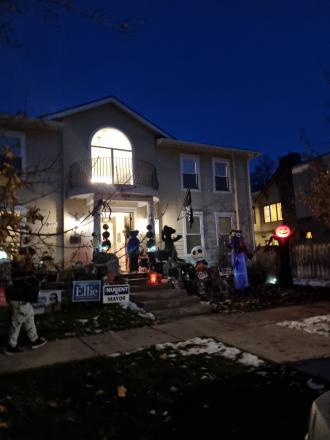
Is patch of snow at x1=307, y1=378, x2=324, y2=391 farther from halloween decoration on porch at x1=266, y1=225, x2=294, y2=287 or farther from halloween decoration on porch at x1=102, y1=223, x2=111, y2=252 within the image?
halloween decoration on porch at x1=266, y1=225, x2=294, y2=287

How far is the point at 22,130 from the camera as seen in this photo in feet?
41.1

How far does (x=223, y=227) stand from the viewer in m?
16.6

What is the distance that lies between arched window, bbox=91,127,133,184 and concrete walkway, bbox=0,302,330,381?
6984mm

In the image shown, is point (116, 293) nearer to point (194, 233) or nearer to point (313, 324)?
point (313, 324)

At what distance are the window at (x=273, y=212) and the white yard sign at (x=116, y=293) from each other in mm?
19513

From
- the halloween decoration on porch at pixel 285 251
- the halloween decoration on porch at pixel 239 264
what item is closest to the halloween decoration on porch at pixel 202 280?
the halloween decoration on porch at pixel 239 264

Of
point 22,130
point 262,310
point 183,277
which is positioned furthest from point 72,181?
point 262,310

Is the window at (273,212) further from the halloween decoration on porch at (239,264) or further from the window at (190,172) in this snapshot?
the halloween decoration on porch at (239,264)

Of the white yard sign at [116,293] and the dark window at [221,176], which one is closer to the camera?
the white yard sign at [116,293]

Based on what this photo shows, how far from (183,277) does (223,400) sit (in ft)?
24.1

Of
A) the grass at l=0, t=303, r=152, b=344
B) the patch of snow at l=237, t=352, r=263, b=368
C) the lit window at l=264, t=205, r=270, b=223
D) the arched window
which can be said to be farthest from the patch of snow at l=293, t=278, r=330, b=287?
the lit window at l=264, t=205, r=270, b=223

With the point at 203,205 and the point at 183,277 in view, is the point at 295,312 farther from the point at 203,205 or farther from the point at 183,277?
the point at 203,205

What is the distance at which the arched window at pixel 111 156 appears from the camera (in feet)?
44.6

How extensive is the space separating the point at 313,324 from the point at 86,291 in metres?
5.26
